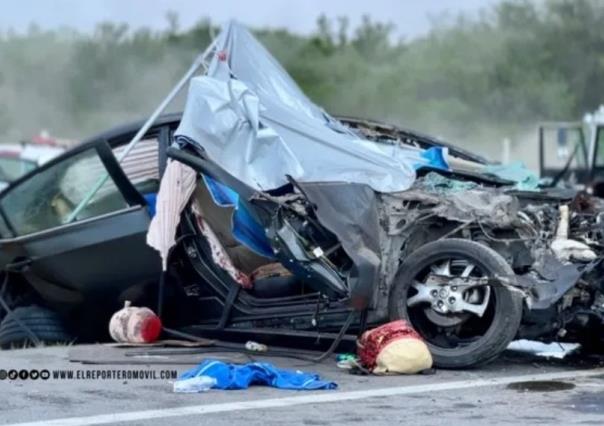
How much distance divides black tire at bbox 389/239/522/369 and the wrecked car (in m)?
0.01

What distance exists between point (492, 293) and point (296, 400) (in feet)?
5.17

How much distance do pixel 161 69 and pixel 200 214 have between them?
19.9 meters

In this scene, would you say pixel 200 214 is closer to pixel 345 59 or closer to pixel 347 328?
pixel 347 328

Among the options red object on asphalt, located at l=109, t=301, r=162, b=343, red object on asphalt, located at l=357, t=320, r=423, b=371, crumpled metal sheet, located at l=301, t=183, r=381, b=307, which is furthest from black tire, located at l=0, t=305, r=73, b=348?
red object on asphalt, located at l=357, t=320, r=423, b=371

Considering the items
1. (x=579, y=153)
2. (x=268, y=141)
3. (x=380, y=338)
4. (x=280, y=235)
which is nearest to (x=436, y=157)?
(x=268, y=141)

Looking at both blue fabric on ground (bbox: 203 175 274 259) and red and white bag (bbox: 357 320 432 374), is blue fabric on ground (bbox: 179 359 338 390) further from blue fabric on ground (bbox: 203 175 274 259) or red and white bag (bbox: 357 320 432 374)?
blue fabric on ground (bbox: 203 175 274 259)

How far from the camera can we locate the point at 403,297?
28.4ft

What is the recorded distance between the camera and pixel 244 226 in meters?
8.97

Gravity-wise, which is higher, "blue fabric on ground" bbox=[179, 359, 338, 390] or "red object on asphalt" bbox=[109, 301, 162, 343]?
"red object on asphalt" bbox=[109, 301, 162, 343]

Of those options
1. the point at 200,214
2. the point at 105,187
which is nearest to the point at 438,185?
the point at 200,214

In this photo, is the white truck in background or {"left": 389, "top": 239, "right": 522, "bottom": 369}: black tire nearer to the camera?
{"left": 389, "top": 239, "right": 522, "bottom": 369}: black tire

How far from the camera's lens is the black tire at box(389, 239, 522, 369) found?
8383 millimetres

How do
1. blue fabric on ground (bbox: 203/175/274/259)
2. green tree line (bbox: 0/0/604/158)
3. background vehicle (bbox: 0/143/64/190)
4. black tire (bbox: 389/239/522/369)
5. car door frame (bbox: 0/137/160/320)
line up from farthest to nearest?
green tree line (bbox: 0/0/604/158)
background vehicle (bbox: 0/143/64/190)
car door frame (bbox: 0/137/160/320)
blue fabric on ground (bbox: 203/175/274/259)
black tire (bbox: 389/239/522/369)

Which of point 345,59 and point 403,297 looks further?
point 345,59
